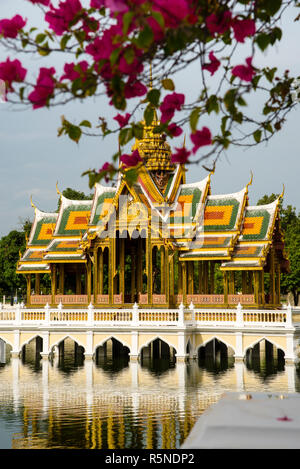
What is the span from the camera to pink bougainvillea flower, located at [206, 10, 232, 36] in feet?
15.8

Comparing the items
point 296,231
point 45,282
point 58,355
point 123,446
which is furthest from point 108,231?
point 296,231

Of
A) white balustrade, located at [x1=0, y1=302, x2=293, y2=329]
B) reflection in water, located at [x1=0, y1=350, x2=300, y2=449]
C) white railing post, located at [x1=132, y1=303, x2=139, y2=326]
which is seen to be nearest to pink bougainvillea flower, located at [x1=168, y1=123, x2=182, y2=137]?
reflection in water, located at [x1=0, y1=350, x2=300, y2=449]

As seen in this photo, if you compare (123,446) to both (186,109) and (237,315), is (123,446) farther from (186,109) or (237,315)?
(237,315)

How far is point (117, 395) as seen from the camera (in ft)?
59.1

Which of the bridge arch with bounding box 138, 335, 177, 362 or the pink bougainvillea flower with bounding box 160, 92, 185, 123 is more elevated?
the pink bougainvillea flower with bounding box 160, 92, 185, 123

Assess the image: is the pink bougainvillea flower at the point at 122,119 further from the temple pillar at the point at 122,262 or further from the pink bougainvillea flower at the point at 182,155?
the temple pillar at the point at 122,262

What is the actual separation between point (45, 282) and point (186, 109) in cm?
4594

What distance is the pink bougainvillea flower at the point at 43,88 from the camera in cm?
489

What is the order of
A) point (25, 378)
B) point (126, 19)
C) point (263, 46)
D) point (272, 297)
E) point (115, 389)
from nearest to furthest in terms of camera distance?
point (126, 19)
point (263, 46)
point (115, 389)
point (25, 378)
point (272, 297)

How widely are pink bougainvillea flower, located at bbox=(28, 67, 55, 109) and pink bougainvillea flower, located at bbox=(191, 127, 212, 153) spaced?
1045 mm

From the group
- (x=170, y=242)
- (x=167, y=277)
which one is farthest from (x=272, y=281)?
(x=170, y=242)

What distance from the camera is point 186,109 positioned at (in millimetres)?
5527

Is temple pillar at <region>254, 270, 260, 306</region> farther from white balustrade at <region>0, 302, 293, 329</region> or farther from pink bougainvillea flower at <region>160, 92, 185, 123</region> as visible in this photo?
pink bougainvillea flower at <region>160, 92, 185, 123</region>

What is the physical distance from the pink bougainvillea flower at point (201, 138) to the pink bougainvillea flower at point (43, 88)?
1.04 m
